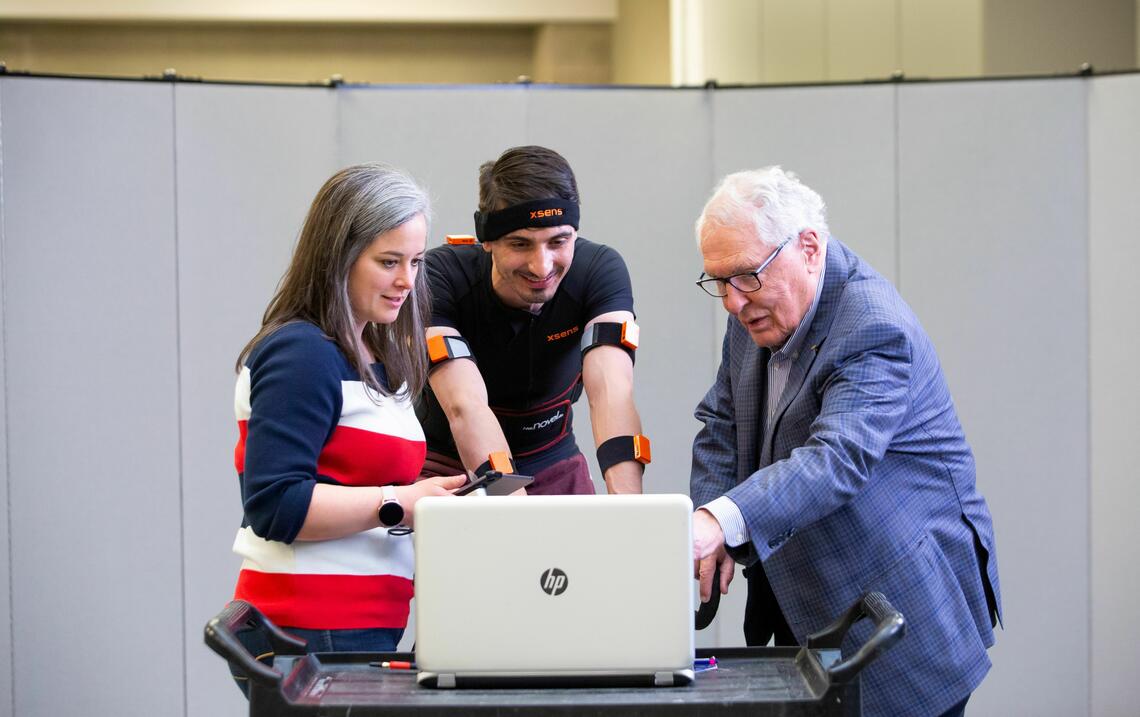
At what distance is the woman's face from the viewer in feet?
6.23

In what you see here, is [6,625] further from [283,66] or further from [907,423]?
[283,66]

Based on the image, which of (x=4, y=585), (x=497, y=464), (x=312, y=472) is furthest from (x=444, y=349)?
(x=4, y=585)

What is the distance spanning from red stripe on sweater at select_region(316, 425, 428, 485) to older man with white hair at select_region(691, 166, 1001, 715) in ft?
1.52

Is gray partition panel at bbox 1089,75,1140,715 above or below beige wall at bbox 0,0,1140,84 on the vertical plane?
below

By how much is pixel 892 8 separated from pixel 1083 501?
7.15ft

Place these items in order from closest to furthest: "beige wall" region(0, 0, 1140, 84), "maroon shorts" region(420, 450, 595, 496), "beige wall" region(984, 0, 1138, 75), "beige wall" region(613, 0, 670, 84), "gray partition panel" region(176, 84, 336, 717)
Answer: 1. "maroon shorts" region(420, 450, 595, 496)
2. "gray partition panel" region(176, 84, 336, 717)
3. "beige wall" region(984, 0, 1138, 75)
4. "beige wall" region(0, 0, 1140, 84)
5. "beige wall" region(613, 0, 670, 84)

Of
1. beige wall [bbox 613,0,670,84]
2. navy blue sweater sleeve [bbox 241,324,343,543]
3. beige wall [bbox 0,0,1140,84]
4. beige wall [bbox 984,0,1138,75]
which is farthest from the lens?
beige wall [bbox 613,0,670,84]

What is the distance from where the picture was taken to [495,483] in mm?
1826

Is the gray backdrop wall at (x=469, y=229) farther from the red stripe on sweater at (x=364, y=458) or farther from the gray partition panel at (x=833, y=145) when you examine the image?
the red stripe on sweater at (x=364, y=458)

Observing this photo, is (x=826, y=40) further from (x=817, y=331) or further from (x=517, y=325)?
(x=817, y=331)

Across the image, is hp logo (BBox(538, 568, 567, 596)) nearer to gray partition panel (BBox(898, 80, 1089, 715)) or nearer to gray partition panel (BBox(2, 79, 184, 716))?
gray partition panel (BBox(2, 79, 184, 716))

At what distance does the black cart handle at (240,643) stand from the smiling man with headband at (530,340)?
22.3 inches

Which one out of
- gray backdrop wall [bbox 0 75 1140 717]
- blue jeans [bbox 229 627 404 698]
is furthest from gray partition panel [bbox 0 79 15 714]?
blue jeans [bbox 229 627 404 698]

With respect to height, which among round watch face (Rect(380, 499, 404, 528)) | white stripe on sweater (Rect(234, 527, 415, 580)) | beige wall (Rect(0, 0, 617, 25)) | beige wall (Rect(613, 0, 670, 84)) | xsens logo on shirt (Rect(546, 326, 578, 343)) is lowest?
white stripe on sweater (Rect(234, 527, 415, 580))
